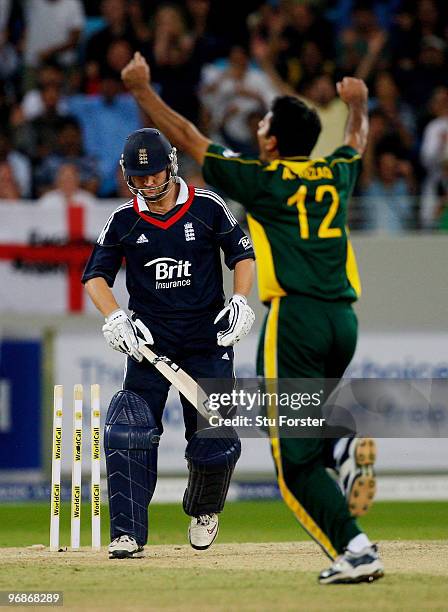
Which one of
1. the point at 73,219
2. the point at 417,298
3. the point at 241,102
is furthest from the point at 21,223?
the point at 417,298

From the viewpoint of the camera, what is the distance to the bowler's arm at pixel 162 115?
210 inches

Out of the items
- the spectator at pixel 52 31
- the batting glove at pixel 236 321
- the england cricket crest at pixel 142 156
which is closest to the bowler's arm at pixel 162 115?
the england cricket crest at pixel 142 156

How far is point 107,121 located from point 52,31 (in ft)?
4.44

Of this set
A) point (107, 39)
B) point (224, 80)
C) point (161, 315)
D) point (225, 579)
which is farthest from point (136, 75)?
point (107, 39)

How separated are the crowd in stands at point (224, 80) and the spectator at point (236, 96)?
13 millimetres

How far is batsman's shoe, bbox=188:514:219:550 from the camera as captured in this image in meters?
6.82

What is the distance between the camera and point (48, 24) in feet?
43.0

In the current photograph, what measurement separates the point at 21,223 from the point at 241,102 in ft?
8.36

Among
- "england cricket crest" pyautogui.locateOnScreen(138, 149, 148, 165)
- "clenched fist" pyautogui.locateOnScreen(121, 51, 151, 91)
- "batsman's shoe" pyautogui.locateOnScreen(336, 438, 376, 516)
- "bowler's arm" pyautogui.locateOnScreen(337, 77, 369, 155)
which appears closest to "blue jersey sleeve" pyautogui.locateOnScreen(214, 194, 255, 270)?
"england cricket crest" pyautogui.locateOnScreen(138, 149, 148, 165)

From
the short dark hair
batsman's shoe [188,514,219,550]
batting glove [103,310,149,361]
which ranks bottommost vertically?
batsman's shoe [188,514,219,550]

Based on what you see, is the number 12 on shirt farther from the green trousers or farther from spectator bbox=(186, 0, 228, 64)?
spectator bbox=(186, 0, 228, 64)

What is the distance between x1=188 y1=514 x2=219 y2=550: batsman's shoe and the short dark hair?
218cm

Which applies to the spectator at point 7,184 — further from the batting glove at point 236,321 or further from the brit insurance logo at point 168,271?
the batting glove at point 236,321

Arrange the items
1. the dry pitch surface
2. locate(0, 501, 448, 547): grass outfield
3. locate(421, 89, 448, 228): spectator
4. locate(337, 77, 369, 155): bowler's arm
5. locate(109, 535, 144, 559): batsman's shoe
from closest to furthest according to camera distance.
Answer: the dry pitch surface < locate(337, 77, 369, 155): bowler's arm < locate(109, 535, 144, 559): batsman's shoe < locate(0, 501, 448, 547): grass outfield < locate(421, 89, 448, 228): spectator
